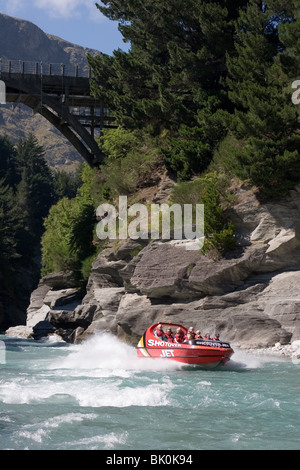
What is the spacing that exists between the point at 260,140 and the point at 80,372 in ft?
41.4

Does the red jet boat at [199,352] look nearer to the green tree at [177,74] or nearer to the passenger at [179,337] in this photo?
the passenger at [179,337]

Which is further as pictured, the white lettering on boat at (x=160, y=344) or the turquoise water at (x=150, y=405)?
the white lettering on boat at (x=160, y=344)

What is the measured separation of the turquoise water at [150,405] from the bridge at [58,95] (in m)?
21.5

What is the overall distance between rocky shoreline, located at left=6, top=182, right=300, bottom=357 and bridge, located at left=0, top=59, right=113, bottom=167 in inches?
463

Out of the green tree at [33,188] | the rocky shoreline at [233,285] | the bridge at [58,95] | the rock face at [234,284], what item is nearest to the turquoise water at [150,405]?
the rocky shoreline at [233,285]

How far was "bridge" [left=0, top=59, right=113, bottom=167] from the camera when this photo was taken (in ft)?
151

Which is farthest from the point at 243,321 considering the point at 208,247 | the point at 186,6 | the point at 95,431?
the point at 186,6

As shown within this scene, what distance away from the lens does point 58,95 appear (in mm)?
48469

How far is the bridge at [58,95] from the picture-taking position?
4588 centimetres

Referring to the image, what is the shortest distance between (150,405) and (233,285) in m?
14.5

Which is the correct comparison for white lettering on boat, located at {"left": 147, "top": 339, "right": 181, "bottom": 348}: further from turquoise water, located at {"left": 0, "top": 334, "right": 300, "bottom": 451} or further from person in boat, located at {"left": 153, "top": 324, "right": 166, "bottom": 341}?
turquoise water, located at {"left": 0, "top": 334, "right": 300, "bottom": 451}

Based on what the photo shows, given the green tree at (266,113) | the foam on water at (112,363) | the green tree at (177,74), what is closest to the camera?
the foam on water at (112,363)

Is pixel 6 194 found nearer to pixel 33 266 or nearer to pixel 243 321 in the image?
pixel 33 266

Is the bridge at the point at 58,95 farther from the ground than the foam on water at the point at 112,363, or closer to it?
farther from the ground
